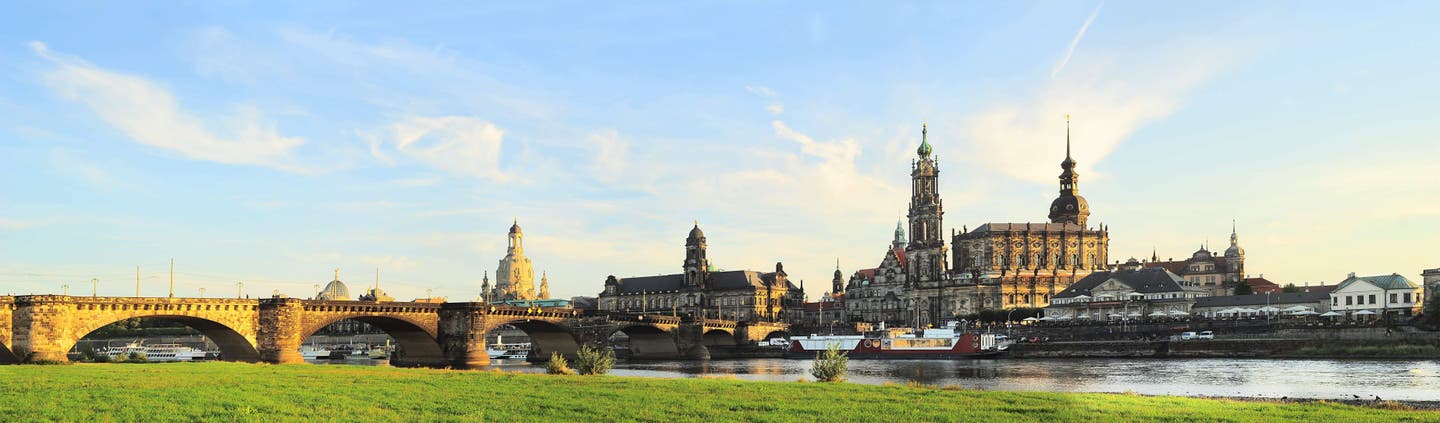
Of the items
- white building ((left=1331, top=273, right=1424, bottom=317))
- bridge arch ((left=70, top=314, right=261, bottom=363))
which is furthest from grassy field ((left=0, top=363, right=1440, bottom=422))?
white building ((left=1331, top=273, right=1424, bottom=317))

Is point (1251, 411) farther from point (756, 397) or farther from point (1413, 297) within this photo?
point (1413, 297)

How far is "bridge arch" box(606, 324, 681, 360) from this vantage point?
128 metres

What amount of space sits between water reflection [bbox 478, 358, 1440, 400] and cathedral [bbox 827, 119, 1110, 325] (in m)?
80.2

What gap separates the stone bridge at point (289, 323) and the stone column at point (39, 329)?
56mm

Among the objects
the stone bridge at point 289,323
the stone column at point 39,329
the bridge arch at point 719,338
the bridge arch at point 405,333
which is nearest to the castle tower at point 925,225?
the bridge arch at point 719,338

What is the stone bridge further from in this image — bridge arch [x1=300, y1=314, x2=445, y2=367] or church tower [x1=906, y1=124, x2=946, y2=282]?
church tower [x1=906, y1=124, x2=946, y2=282]

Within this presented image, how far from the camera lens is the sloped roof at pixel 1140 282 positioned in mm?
150875

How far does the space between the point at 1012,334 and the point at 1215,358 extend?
3308 cm

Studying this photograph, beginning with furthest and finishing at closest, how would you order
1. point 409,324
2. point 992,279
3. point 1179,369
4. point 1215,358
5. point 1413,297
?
point 992,279, point 1413,297, point 1215,358, point 409,324, point 1179,369

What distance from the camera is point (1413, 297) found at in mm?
126312

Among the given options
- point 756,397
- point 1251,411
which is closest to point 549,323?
point 756,397

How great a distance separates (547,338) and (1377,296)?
3648 inches

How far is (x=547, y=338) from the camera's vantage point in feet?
367

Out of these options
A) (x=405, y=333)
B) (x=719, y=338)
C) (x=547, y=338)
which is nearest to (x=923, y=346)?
(x=719, y=338)
